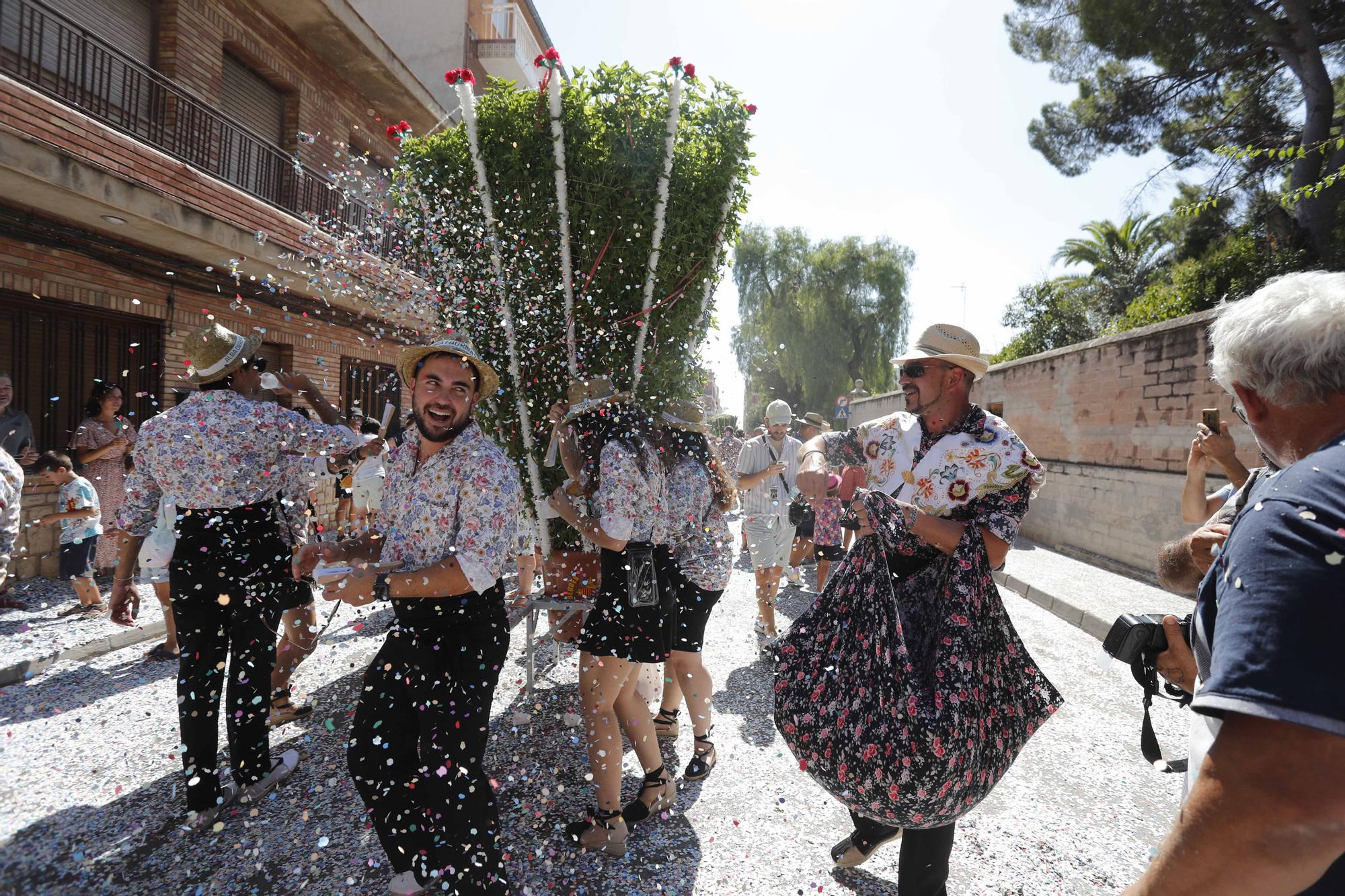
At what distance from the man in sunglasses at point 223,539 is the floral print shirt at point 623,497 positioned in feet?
4.38

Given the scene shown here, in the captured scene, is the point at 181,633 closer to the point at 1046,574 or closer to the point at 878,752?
the point at 878,752

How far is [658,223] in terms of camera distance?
131 inches

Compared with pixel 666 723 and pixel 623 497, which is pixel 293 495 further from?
pixel 666 723

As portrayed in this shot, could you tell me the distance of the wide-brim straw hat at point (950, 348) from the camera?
7.39 feet

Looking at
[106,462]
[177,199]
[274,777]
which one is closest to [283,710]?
[274,777]

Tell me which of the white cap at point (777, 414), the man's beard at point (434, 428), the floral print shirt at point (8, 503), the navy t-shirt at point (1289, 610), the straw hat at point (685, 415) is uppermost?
the white cap at point (777, 414)

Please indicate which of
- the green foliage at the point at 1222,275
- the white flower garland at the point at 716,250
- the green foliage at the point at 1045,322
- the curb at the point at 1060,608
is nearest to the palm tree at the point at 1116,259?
the green foliage at the point at 1045,322

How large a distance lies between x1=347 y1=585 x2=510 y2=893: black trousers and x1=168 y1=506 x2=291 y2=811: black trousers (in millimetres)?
1060

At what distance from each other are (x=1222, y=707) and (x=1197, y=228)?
1710 cm

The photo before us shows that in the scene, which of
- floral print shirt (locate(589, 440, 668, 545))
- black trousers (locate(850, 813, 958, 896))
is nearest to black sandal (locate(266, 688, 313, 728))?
floral print shirt (locate(589, 440, 668, 545))

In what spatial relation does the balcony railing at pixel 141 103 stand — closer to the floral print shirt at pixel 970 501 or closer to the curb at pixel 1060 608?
the floral print shirt at pixel 970 501

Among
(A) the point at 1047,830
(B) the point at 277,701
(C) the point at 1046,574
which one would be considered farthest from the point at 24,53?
(C) the point at 1046,574

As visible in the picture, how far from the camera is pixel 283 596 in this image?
3.10 m

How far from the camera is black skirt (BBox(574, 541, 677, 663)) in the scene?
2.72 metres
